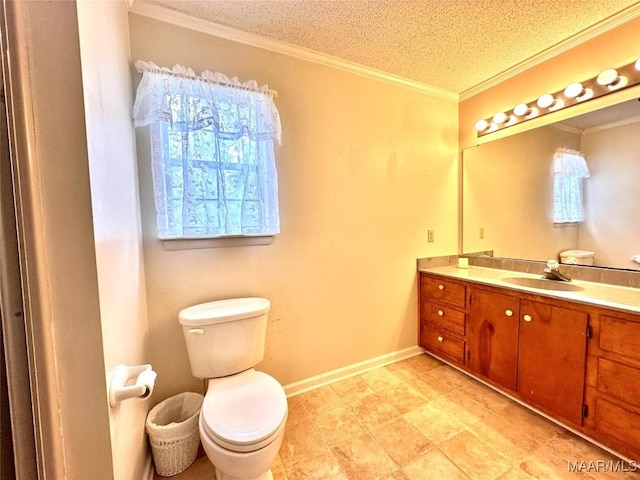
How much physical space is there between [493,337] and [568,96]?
1704mm

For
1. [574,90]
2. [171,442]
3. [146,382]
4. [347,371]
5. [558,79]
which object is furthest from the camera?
[347,371]

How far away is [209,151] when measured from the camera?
4.89 ft

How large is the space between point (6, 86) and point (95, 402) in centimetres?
82

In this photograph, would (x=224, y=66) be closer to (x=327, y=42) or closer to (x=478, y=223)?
(x=327, y=42)

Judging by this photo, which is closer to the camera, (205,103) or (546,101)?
(205,103)

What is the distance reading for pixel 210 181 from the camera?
150 cm

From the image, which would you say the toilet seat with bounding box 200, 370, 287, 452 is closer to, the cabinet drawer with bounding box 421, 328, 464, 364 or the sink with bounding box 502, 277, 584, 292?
the cabinet drawer with bounding box 421, 328, 464, 364

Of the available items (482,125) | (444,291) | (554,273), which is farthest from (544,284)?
(482,125)

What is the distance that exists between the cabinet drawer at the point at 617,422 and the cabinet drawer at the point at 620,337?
0.91 feet

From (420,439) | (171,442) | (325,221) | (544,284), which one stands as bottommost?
(420,439)

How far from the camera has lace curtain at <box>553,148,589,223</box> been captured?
1.82 m

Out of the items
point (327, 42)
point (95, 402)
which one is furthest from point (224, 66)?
point (95, 402)

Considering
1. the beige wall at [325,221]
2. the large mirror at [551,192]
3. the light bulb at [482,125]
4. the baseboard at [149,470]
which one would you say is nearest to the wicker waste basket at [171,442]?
the baseboard at [149,470]

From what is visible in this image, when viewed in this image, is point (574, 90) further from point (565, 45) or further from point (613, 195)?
point (613, 195)
